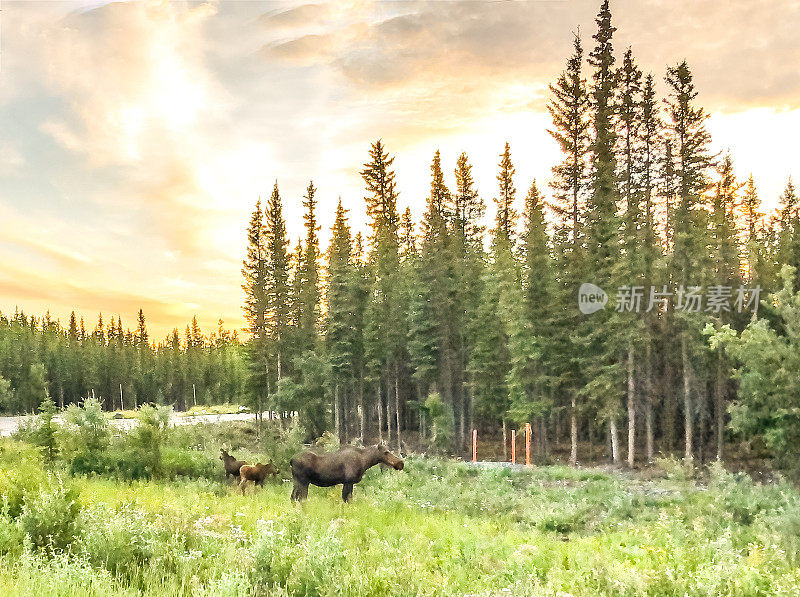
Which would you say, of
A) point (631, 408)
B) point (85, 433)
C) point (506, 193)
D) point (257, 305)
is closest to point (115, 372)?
point (257, 305)

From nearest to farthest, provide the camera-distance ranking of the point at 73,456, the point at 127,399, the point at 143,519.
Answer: the point at 143,519
the point at 73,456
the point at 127,399

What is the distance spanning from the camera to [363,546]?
30.2 feet

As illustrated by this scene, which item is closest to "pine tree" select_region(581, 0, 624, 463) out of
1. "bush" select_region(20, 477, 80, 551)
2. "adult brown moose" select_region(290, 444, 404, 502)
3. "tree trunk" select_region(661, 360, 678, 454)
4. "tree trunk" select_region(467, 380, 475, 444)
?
"tree trunk" select_region(661, 360, 678, 454)

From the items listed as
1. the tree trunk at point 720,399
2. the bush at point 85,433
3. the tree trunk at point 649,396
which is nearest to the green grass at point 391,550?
the bush at point 85,433

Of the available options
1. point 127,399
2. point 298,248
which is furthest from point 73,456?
point 127,399

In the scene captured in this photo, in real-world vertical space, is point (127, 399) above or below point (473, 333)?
below

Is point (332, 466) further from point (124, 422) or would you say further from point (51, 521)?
point (124, 422)

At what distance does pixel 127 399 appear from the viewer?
10869cm

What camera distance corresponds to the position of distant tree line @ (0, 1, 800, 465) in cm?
3152

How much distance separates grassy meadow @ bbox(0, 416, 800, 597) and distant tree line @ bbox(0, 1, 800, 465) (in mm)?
12430

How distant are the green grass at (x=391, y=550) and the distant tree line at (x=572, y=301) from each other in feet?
40.8

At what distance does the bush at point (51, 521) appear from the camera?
835 cm

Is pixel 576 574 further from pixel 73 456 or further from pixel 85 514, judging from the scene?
pixel 73 456

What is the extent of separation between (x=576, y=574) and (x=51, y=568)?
712 centimetres
